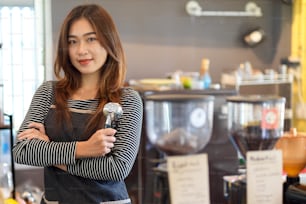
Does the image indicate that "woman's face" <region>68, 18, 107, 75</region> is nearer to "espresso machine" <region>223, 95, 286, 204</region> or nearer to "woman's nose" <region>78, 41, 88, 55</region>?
"woman's nose" <region>78, 41, 88, 55</region>

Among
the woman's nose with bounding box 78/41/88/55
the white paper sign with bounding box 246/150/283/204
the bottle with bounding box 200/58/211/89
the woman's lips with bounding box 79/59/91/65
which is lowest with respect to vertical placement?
the white paper sign with bounding box 246/150/283/204

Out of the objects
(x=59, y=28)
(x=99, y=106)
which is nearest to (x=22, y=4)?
(x=59, y=28)

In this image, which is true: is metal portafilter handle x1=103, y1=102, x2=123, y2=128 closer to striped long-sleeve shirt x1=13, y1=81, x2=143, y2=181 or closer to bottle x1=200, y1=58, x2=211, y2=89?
striped long-sleeve shirt x1=13, y1=81, x2=143, y2=181

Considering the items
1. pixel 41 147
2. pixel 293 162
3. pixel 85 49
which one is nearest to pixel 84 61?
pixel 85 49

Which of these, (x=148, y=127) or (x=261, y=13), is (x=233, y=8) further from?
(x=148, y=127)

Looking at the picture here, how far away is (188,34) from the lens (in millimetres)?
633

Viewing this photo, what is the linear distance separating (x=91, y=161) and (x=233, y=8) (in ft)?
0.91

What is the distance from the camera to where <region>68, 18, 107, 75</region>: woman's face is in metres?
0.58

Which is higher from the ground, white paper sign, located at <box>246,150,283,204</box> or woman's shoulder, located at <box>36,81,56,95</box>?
woman's shoulder, located at <box>36,81,56,95</box>

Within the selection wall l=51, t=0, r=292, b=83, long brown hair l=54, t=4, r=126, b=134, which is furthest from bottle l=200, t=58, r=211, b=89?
long brown hair l=54, t=4, r=126, b=134

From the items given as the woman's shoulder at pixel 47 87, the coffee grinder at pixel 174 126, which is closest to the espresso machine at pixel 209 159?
the coffee grinder at pixel 174 126

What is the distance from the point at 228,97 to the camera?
0.63 m

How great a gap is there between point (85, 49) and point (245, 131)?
229 mm

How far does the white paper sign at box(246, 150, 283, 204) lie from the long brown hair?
190 millimetres
